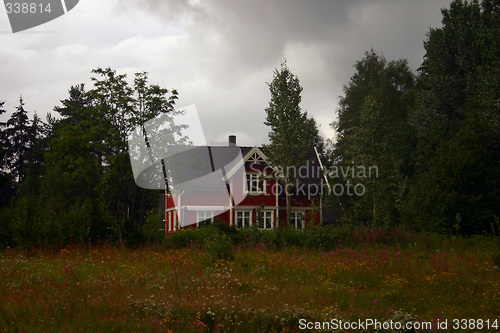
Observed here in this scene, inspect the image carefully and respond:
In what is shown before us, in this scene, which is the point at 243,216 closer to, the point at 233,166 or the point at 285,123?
the point at 233,166

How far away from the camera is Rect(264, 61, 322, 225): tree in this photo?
1464 inches

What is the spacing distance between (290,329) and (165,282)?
3.65 metres

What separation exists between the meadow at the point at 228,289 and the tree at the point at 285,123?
70.0 feet

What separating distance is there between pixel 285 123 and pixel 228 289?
2802cm

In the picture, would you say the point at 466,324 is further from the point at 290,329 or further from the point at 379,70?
the point at 379,70

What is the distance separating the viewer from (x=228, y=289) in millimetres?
10086

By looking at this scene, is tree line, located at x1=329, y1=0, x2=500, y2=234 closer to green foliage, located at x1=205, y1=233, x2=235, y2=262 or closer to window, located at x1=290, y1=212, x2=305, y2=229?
window, located at x1=290, y1=212, x2=305, y2=229

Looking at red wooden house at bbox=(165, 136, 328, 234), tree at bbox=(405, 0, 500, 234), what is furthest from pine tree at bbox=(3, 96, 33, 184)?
tree at bbox=(405, 0, 500, 234)

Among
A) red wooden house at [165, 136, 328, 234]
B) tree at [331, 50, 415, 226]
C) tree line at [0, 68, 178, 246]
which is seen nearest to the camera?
tree line at [0, 68, 178, 246]

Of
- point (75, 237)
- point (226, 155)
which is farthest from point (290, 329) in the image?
point (226, 155)

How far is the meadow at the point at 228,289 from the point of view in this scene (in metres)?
7.97

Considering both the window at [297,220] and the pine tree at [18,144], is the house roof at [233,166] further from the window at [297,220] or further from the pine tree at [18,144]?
the pine tree at [18,144]

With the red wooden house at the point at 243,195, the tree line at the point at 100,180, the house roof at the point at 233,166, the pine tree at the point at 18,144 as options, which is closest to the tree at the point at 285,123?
the house roof at the point at 233,166

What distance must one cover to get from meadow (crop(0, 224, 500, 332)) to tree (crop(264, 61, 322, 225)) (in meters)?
21.3
